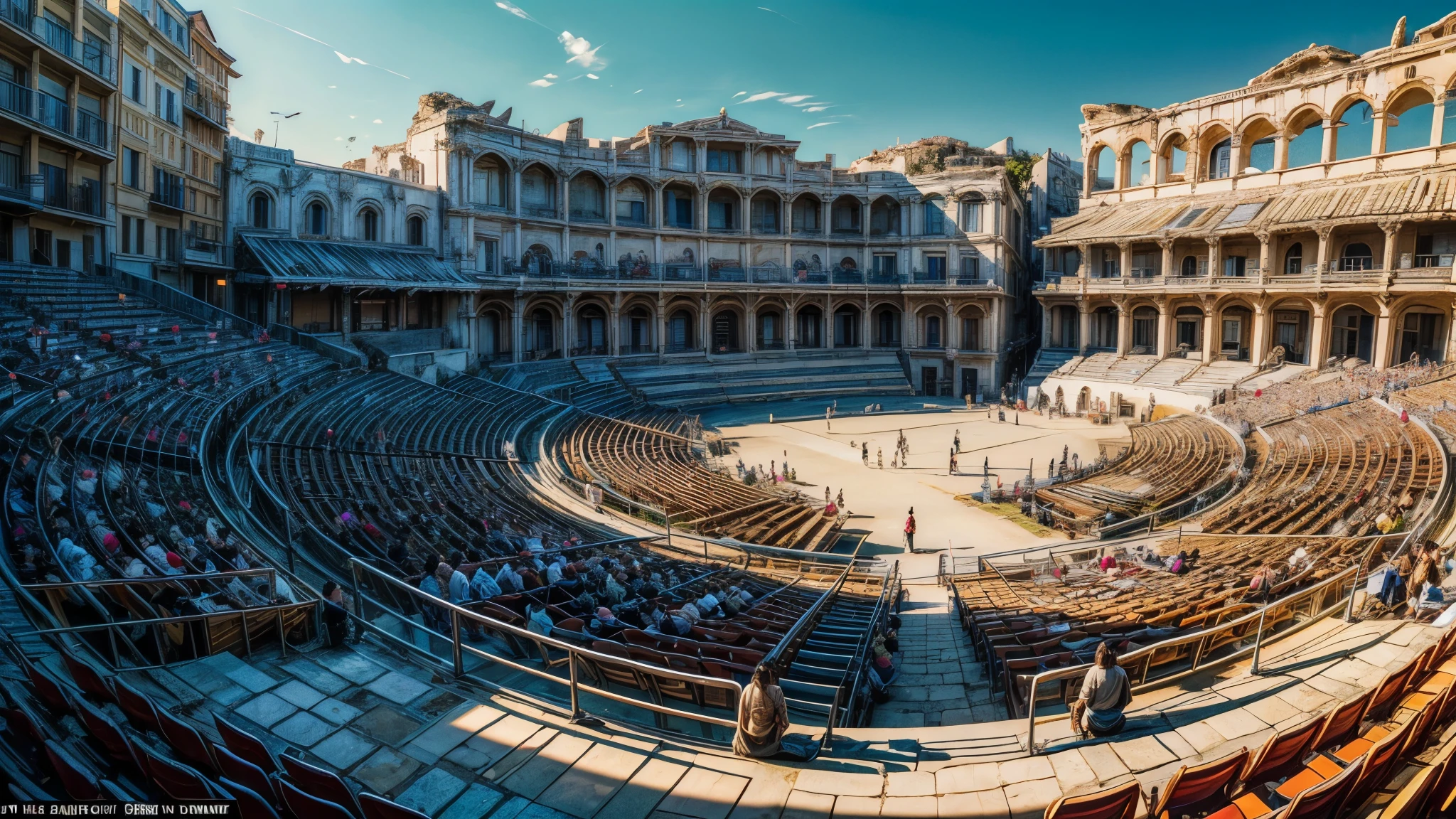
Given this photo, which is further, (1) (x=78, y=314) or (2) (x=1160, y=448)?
(2) (x=1160, y=448)

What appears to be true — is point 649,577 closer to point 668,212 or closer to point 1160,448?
point 1160,448

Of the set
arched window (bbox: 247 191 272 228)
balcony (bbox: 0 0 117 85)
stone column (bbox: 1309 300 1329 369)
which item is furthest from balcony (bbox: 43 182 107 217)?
stone column (bbox: 1309 300 1329 369)

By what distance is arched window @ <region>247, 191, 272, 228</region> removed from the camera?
39.4 metres

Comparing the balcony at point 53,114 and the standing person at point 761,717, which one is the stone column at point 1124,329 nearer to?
the standing person at point 761,717

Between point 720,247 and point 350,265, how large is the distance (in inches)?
1066

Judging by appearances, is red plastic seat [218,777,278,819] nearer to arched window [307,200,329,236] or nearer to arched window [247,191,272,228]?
arched window [247,191,272,228]

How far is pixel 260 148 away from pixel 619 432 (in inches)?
864

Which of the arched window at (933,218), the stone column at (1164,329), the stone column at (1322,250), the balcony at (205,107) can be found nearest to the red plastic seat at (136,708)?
the balcony at (205,107)

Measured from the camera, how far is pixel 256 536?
1470cm

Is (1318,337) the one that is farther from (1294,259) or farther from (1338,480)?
(1338,480)

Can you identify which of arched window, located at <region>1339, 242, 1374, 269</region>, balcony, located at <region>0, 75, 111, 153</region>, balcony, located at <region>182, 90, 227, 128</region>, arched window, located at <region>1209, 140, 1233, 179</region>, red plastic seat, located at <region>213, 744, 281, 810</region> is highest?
arched window, located at <region>1209, 140, 1233, 179</region>

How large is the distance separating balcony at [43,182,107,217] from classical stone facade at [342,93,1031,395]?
19.9 m

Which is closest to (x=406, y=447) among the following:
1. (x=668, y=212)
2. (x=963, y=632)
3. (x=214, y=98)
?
(x=963, y=632)

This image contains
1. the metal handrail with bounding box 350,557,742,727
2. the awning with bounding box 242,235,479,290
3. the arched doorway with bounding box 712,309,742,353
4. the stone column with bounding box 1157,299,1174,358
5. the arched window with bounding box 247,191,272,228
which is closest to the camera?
the metal handrail with bounding box 350,557,742,727
